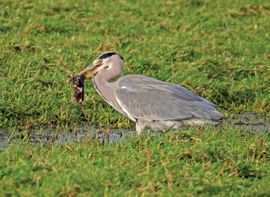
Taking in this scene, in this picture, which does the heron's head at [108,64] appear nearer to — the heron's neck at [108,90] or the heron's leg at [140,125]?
the heron's neck at [108,90]

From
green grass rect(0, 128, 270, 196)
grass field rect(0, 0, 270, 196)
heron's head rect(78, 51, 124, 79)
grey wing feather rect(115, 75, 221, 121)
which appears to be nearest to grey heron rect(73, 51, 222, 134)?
grey wing feather rect(115, 75, 221, 121)

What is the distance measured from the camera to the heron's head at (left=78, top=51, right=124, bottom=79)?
891cm

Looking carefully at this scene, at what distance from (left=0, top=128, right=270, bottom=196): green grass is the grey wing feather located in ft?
2.63

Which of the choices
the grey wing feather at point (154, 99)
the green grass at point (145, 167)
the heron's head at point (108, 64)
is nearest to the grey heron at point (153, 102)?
the grey wing feather at point (154, 99)

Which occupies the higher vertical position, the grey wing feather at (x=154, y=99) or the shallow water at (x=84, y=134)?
the grey wing feather at (x=154, y=99)

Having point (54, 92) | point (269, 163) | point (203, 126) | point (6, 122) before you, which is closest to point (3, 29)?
point (54, 92)

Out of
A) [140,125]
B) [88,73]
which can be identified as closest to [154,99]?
[140,125]

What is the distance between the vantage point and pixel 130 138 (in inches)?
294

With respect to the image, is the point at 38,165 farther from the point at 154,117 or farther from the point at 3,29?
the point at 3,29

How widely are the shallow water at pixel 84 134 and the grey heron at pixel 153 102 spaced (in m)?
0.25

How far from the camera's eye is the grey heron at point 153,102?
8.39m

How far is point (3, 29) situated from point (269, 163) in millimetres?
5542

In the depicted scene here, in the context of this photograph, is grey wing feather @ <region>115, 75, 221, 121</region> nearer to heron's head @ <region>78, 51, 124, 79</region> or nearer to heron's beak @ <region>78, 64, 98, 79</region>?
heron's head @ <region>78, 51, 124, 79</region>

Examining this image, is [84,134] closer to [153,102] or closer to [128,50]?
[153,102]
